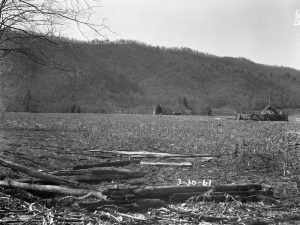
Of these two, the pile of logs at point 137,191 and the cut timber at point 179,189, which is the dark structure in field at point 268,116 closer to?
the cut timber at point 179,189

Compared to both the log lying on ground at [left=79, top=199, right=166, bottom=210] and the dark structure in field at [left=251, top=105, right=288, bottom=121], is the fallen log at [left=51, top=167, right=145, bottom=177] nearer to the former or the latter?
the log lying on ground at [left=79, top=199, right=166, bottom=210]

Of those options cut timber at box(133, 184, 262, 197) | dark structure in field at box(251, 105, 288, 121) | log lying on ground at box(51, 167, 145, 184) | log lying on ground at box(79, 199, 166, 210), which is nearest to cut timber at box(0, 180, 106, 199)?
log lying on ground at box(79, 199, 166, 210)

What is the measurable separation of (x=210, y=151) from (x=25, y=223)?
10.9 m

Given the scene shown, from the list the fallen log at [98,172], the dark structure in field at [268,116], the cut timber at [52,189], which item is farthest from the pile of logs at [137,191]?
the dark structure in field at [268,116]

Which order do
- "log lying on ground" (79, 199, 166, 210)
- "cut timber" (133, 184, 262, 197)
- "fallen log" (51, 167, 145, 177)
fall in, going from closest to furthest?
"log lying on ground" (79, 199, 166, 210) < "cut timber" (133, 184, 262, 197) < "fallen log" (51, 167, 145, 177)

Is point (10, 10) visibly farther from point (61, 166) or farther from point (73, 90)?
point (73, 90)

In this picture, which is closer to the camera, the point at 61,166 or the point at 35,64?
the point at 35,64

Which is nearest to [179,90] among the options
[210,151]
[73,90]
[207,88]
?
[207,88]

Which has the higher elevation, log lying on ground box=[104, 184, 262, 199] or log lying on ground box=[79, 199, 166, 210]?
log lying on ground box=[104, 184, 262, 199]

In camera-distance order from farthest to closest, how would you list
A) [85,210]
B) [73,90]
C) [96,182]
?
1. [73,90]
2. [96,182]
3. [85,210]

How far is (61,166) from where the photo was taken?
11500 mm

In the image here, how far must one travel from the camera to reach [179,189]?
7.29 metres

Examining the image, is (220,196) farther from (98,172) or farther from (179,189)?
(98,172)

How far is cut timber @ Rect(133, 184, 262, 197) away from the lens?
22.9 ft
